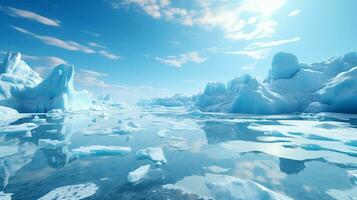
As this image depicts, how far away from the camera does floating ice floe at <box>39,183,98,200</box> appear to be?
3.85 m

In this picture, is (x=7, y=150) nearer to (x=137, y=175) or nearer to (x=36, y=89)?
(x=137, y=175)

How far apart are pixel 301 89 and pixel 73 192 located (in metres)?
29.5

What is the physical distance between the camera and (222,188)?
4133mm

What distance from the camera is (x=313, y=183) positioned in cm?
458

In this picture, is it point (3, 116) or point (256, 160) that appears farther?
point (3, 116)

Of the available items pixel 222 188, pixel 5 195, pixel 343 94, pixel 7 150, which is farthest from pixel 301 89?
pixel 5 195

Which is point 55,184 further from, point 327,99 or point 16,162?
point 327,99

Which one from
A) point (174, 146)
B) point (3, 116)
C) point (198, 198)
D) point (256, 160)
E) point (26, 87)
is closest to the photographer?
point (198, 198)

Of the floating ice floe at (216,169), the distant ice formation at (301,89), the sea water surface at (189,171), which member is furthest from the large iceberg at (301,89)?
the floating ice floe at (216,169)

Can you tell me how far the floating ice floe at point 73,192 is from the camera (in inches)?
151

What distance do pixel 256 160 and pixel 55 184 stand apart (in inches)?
220

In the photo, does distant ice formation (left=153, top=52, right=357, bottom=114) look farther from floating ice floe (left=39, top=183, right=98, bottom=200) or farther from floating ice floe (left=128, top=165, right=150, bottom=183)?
floating ice floe (left=39, top=183, right=98, bottom=200)

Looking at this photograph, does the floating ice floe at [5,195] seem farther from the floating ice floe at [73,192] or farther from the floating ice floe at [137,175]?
the floating ice floe at [137,175]

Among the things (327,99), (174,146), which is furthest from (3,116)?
(327,99)
